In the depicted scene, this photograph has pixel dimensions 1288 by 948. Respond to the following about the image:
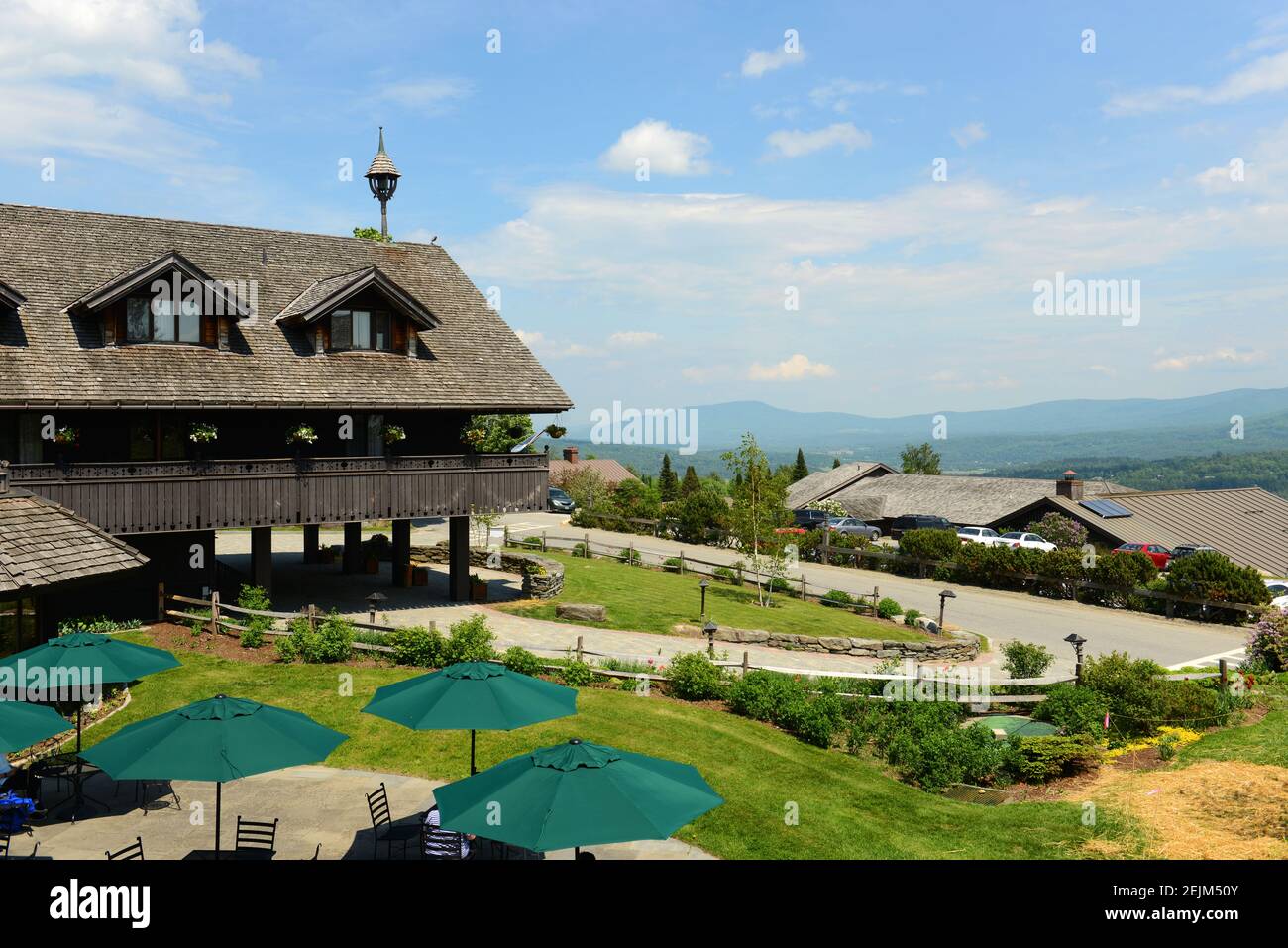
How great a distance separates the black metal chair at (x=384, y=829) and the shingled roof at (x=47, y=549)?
885cm

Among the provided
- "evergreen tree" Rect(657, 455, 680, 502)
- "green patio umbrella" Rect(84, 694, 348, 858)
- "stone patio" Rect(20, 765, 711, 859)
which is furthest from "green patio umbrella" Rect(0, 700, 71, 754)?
"evergreen tree" Rect(657, 455, 680, 502)

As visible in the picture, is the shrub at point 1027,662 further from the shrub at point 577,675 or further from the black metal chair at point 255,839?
the black metal chair at point 255,839

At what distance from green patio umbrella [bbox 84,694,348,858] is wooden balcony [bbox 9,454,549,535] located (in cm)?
1462

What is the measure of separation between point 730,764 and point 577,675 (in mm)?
5368

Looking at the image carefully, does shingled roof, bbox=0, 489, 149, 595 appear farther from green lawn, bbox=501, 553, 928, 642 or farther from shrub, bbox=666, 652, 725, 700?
green lawn, bbox=501, 553, 928, 642

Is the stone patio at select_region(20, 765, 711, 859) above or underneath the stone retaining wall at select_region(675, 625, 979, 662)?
above

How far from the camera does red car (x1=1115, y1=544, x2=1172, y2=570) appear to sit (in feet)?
158

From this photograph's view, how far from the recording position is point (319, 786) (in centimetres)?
1568

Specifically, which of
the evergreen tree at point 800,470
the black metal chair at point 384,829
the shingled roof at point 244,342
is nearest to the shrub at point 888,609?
the shingled roof at point 244,342

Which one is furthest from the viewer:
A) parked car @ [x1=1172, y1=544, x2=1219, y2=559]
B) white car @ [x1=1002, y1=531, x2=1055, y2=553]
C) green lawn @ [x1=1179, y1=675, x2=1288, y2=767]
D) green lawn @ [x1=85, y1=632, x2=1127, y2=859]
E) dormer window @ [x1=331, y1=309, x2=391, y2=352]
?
white car @ [x1=1002, y1=531, x2=1055, y2=553]

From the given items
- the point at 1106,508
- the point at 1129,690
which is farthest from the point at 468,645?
the point at 1106,508

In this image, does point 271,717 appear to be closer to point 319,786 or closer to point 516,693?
point 516,693

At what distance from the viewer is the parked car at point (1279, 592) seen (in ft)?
122
